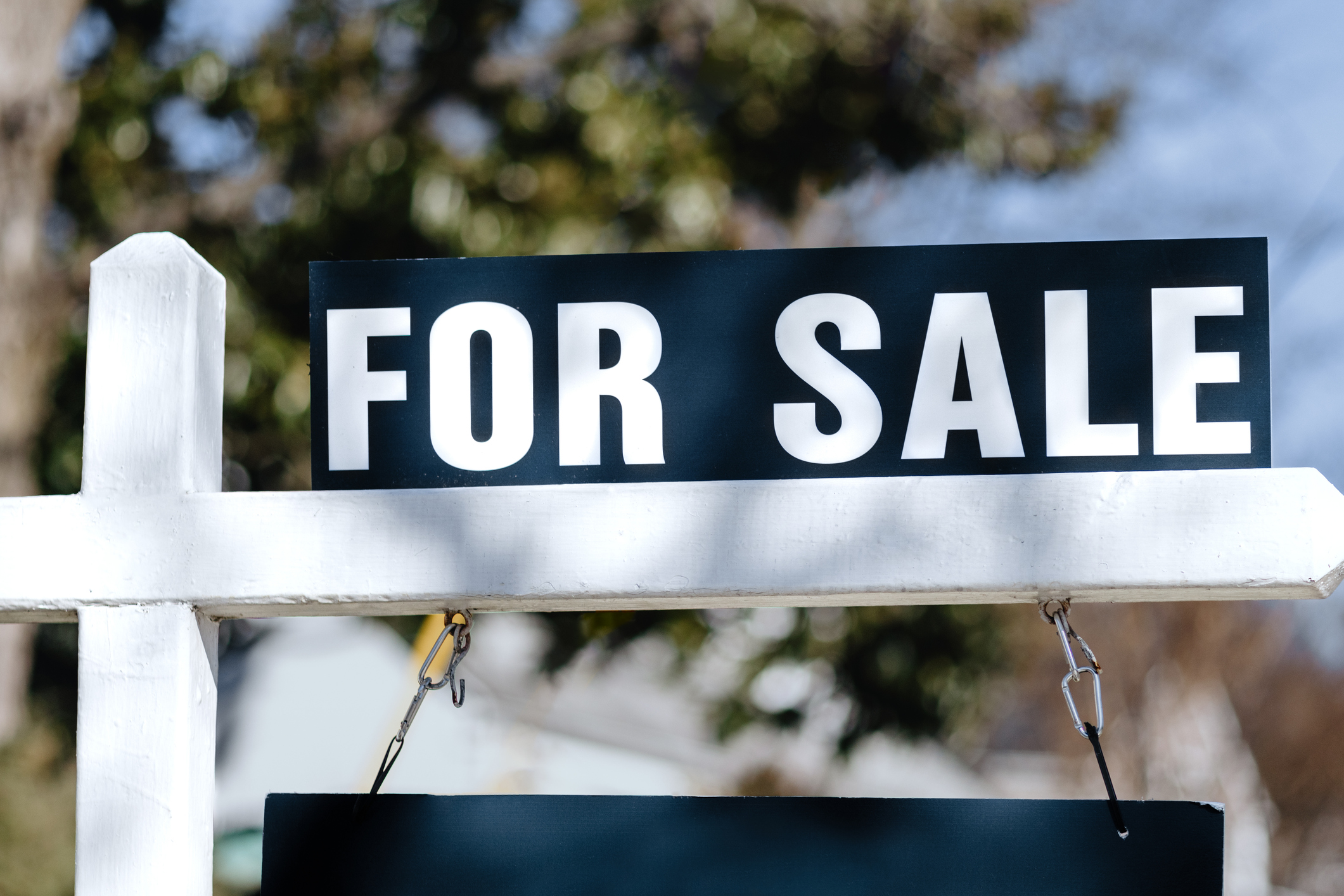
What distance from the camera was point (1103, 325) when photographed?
4.66 feet

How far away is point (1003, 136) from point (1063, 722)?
46.3 feet

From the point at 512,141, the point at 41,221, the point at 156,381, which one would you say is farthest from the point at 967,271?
the point at 41,221

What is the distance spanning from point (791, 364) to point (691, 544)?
28cm

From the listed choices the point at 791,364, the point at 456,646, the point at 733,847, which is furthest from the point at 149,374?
the point at 733,847

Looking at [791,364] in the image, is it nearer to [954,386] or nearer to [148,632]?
[954,386]

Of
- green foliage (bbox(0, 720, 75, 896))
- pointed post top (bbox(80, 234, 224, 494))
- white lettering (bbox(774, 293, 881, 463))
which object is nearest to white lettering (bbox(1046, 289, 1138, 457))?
white lettering (bbox(774, 293, 881, 463))

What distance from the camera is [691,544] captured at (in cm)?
139

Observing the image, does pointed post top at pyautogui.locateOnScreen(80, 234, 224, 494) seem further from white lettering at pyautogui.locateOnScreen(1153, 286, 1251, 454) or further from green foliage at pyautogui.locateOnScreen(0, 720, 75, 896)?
green foliage at pyautogui.locateOnScreen(0, 720, 75, 896)

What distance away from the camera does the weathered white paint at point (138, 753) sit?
137cm

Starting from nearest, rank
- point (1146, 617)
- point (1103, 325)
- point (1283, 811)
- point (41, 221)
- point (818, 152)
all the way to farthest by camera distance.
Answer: point (1103, 325)
point (41, 221)
point (818, 152)
point (1146, 617)
point (1283, 811)

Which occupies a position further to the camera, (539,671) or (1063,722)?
(1063,722)

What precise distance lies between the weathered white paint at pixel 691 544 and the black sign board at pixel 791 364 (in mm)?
58

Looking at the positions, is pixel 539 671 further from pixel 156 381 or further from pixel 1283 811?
pixel 1283 811

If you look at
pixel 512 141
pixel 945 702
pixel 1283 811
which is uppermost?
pixel 512 141
